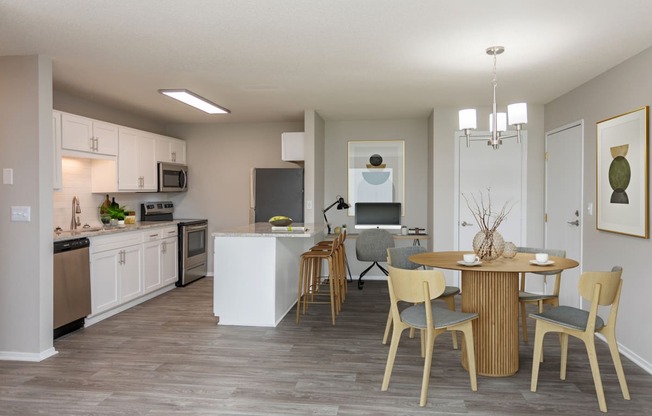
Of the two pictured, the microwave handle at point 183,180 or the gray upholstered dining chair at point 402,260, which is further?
the microwave handle at point 183,180

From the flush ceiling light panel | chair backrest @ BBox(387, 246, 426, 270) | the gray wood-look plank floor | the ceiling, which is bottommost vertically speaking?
the gray wood-look plank floor

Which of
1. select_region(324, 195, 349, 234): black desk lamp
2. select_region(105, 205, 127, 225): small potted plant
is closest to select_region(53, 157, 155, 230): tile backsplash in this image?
select_region(105, 205, 127, 225): small potted plant

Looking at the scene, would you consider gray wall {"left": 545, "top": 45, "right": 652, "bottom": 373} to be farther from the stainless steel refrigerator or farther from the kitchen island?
the stainless steel refrigerator

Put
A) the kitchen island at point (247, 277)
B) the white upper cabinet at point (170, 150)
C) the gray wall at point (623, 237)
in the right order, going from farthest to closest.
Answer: the white upper cabinet at point (170, 150)
the kitchen island at point (247, 277)
the gray wall at point (623, 237)

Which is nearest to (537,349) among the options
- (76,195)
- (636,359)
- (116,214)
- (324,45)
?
(636,359)

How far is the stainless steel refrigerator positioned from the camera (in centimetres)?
641

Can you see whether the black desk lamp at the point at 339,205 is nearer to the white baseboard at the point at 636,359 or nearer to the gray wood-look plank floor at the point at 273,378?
the gray wood-look plank floor at the point at 273,378

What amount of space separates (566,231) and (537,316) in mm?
2423

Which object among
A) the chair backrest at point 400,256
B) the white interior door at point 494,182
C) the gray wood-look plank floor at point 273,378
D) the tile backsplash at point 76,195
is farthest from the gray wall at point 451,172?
the tile backsplash at point 76,195

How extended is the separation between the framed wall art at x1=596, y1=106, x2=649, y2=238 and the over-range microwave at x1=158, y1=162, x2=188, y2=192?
204 inches

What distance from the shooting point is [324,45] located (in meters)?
3.48

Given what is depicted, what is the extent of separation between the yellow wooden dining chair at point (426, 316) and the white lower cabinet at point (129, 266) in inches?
119

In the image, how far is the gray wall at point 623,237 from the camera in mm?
3557

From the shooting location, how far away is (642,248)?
141 inches
